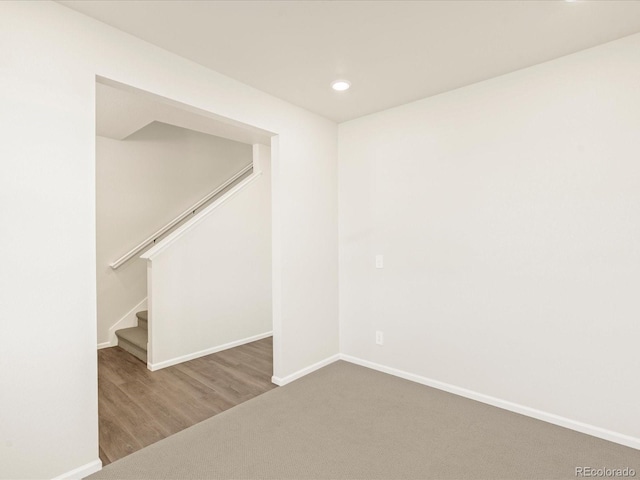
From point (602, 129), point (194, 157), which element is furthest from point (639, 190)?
point (194, 157)

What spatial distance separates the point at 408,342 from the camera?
10.5ft

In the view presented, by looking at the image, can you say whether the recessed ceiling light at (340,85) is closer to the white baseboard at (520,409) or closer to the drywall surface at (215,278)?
the drywall surface at (215,278)

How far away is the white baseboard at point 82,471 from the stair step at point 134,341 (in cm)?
185

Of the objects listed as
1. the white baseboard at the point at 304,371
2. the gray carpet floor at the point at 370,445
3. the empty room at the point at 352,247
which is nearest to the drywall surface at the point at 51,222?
the empty room at the point at 352,247

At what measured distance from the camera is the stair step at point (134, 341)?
3748mm

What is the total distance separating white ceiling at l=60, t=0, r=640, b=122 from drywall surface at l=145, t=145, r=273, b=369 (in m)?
1.77

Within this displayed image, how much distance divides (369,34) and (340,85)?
2.16 feet

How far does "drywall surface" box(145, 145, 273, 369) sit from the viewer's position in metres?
3.56

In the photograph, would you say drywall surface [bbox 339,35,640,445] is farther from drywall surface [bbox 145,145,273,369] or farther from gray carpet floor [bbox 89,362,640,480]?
drywall surface [bbox 145,145,273,369]

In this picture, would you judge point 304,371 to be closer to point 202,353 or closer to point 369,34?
point 202,353

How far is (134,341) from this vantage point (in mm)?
3867

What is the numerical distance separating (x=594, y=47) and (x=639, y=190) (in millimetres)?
960

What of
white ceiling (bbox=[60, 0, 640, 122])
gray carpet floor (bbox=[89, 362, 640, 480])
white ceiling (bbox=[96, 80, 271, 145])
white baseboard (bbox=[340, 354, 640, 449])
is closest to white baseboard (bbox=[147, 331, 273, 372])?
gray carpet floor (bbox=[89, 362, 640, 480])
